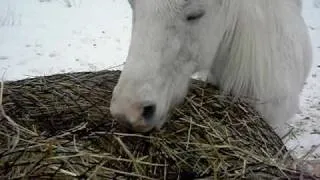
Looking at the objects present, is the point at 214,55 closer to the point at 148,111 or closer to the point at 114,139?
the point at 148,111

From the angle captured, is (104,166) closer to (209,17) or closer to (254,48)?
(209,17)

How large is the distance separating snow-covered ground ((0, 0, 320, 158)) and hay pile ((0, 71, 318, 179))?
1698 millimetres

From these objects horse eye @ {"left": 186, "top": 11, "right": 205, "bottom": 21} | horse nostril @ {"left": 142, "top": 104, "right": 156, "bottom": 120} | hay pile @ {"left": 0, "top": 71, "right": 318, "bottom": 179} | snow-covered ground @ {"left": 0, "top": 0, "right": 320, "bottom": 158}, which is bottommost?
snow-covered ground @ {"left": 0, "top": 0, "right": 320, "bottom": 158}

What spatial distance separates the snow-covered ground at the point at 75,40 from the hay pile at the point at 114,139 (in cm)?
170

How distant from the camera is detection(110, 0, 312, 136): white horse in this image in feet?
5.55

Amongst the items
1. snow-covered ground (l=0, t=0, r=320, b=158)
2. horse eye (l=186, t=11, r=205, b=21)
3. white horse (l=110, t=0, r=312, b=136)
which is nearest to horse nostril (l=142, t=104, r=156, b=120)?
white horse (l=110, t=0, r=312, b=136)

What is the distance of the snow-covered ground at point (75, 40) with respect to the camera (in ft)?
15.0

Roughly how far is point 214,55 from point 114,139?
2.67 ft

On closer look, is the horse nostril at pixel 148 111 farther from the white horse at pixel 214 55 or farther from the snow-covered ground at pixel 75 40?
the snow-covered ground at pixel 75 40

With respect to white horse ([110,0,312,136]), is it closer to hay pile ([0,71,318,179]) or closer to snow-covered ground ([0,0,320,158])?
hay pile ([0,71,318,179])

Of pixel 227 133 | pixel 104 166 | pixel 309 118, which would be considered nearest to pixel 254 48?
pixel 227 133

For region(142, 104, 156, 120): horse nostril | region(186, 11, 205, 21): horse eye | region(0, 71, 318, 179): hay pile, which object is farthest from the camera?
region(186, 11, 205, 21): horse eye

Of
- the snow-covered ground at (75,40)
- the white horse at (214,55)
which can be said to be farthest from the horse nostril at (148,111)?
the snow-covered ground at (75,40)

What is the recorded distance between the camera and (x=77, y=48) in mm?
5668
